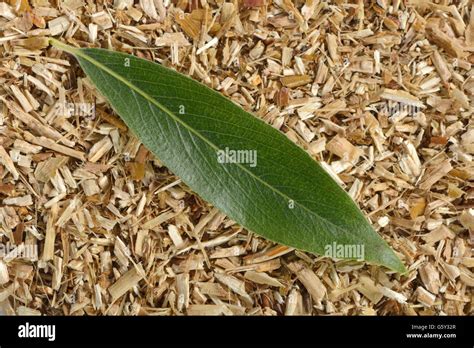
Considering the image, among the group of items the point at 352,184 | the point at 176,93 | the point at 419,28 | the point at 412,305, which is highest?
the point at 419,28

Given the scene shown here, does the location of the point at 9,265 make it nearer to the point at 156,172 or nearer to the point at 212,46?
the point at 156,172

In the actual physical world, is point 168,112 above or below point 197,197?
above

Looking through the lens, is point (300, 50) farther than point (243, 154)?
Yes

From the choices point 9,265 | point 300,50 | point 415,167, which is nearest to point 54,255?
point 9,265
